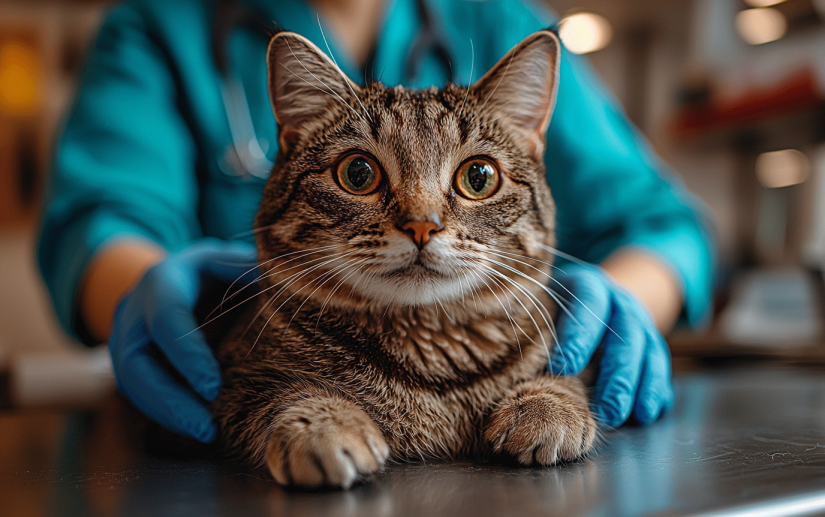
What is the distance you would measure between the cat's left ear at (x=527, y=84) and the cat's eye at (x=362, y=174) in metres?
0.17

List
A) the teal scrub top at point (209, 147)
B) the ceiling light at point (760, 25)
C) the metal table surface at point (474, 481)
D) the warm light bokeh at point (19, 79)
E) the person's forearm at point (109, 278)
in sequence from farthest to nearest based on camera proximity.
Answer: the warm light bokeh at point (19, 79) < the ceiling light at point (760, 25) < the teal scrub top at point (209, 147) < the person's forearm at point (109, 278) < the metal table surface at point (474, 481)

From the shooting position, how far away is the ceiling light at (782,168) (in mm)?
2749

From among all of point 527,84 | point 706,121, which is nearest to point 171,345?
point 527,84

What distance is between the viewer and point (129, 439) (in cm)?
72

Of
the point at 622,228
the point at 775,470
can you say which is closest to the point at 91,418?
the point at 775,470

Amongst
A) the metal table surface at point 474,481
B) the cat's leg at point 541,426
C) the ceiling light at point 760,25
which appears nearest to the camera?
the metal table surface at point 474,481

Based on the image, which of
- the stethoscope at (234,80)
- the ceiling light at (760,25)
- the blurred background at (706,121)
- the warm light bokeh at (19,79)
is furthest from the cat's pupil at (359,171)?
the warm light bokeh at (19,79)

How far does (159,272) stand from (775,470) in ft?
2.55

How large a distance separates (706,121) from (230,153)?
2.59m

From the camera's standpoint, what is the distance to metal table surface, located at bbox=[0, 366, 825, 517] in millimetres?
431

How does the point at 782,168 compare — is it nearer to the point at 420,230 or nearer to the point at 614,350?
the point at 614,350

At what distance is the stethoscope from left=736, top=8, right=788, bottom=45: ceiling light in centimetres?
235

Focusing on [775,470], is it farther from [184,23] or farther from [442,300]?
[184,23]

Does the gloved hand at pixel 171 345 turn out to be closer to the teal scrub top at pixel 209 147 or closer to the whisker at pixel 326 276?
the whisker at pixel 326 276
